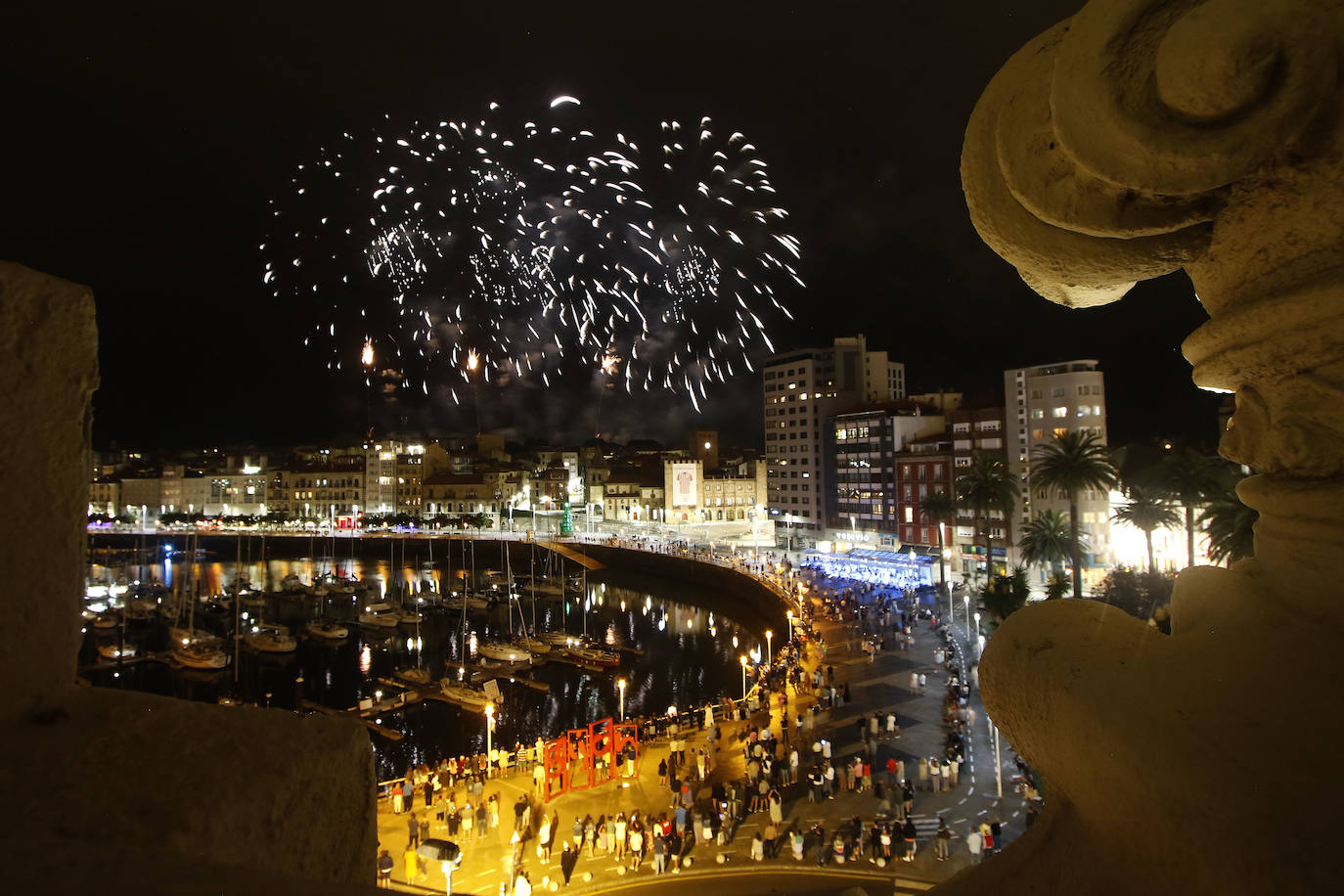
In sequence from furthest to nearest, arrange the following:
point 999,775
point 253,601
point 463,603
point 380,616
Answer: point 463,603 → point 253,601 → point 380,616 → point 999,775

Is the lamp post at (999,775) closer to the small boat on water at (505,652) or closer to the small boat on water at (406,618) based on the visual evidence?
the small boat on water at (505,652)

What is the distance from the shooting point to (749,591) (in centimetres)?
5044

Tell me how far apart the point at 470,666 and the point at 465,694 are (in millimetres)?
5416

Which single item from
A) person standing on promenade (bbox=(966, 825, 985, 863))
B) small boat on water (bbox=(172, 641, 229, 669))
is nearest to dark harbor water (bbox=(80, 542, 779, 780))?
small boat on water (bbox=(172, 641, 229, 669))

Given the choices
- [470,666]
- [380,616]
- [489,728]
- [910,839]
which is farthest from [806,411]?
[910,839]

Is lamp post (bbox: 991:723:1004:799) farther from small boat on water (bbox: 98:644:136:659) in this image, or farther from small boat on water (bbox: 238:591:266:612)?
small boat on water (bbox: 238:591:266:612)

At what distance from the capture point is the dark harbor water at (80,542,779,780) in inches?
1126

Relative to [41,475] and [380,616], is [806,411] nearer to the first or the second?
[380,616]

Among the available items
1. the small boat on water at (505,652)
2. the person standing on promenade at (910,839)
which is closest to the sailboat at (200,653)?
the small boat on water at (505,652)

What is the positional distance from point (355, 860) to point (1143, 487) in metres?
39.8

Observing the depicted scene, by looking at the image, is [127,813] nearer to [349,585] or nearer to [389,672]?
[389,672]

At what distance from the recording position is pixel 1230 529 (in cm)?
2272

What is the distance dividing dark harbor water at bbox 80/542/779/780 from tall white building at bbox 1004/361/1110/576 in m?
19.9

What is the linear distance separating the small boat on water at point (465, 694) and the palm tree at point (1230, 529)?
2565 cm
